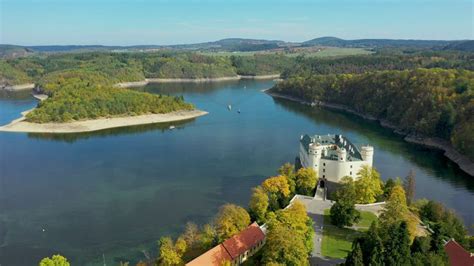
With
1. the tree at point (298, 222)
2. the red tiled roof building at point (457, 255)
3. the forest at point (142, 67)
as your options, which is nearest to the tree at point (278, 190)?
the tree at point (298, 222)

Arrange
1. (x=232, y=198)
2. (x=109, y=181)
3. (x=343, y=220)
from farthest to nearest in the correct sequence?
(x=109, y=181)
(x=232, y=198)
(x=343, y=220)

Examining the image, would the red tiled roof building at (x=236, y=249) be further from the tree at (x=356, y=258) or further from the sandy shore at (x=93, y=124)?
the sandy shore at (x=93, y=124)

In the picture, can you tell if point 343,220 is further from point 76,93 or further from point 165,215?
point 76,93

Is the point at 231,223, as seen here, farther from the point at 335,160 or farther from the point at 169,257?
the point at 335,160

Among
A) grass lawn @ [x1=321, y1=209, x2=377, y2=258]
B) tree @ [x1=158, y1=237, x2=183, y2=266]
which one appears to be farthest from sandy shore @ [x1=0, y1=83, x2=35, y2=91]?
grass lawn @ [x1=321, y1=209, x2=377, y2=258]

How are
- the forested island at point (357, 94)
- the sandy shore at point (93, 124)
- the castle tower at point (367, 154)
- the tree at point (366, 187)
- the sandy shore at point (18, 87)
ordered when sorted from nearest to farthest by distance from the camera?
the tree at point (366, 187) → the castle tower at point (367, 154) → the forested island at point (357, 94) → the sandy shore at point (93, 124) → the sandy shore at point (18, 87)

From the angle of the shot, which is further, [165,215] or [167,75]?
[167,75]

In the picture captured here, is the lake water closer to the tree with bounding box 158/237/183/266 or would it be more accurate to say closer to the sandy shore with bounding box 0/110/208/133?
the sandy shore with bounding box 0/110/208/133

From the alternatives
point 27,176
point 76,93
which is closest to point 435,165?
point 27,176
